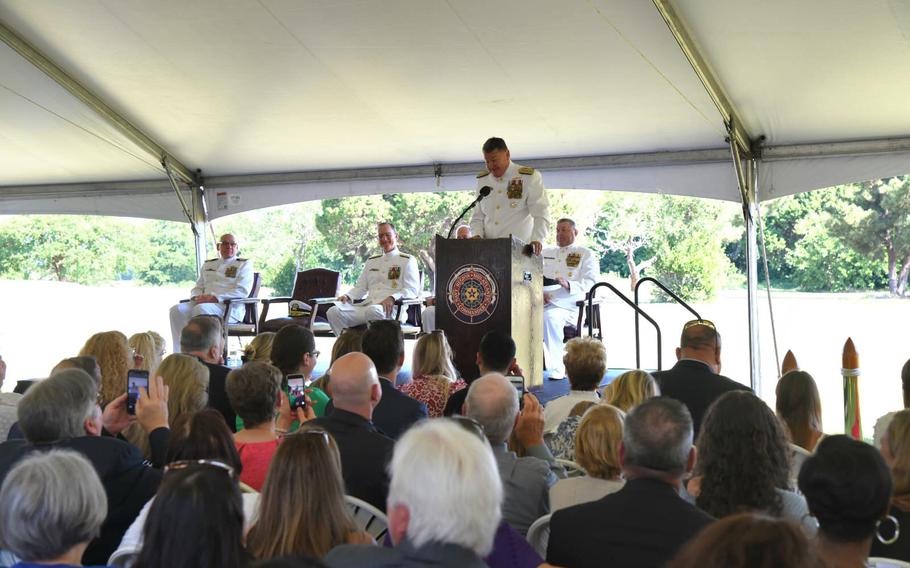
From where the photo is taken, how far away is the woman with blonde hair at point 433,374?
160 inches

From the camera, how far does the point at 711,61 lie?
247 inches

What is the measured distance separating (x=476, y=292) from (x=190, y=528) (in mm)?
3921

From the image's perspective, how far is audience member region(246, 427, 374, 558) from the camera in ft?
6.17

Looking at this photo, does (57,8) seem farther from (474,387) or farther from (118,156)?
(474,387)

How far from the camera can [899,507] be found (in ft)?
7.10

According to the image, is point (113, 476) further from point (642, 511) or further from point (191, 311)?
point (191, 311)

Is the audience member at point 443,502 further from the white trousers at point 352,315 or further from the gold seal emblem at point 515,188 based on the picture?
the white trousers at point 352,315

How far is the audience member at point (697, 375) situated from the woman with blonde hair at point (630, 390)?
11.6 inches

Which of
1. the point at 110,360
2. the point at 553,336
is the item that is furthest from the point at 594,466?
the point at 553,336

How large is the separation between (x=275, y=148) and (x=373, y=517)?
6.90 metres

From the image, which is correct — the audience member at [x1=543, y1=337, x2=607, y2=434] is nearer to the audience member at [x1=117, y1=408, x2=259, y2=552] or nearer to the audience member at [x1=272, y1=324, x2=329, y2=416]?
the audience member at [x1=272, y1=324, x2=329, y2=416]

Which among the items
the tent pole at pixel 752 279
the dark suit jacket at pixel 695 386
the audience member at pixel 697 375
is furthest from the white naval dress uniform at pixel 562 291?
the dark suit jacket at pixel 695 386

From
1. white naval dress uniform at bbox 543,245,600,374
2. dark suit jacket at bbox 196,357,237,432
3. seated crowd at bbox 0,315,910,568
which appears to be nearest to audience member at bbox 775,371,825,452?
seated crowd at bbox 0,315,910,568

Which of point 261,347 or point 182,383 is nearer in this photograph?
point 182,383
